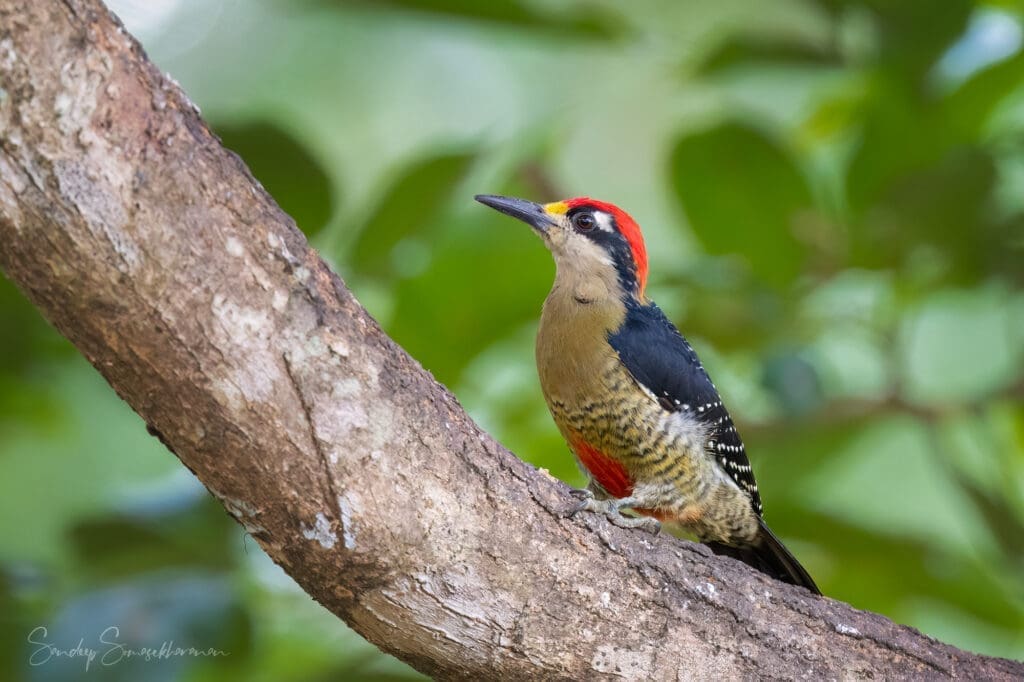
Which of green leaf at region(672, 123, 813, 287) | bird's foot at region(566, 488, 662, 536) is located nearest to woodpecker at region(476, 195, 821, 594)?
bird's foot at region(566, 488, 662, 536)

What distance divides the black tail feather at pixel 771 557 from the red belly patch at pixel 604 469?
0.33 m

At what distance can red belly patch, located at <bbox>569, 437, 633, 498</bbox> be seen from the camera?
123 inches

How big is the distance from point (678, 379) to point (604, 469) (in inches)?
13.6

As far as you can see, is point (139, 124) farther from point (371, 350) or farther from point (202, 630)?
point (202, 630)

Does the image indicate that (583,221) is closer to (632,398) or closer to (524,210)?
(524,210)

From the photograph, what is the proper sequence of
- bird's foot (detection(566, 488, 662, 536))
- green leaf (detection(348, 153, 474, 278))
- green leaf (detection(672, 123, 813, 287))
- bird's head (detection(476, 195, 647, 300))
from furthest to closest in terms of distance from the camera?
1. green leaf (detection(672, 123, 813, 287))
2. bird's head (detection(476, 195, 647, 300))
3. green leaf (detection(348, 153, 474, 278))
4. bird's foot (detection(566, 488, 662, 536))

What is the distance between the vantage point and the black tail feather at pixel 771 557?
308 centimetres

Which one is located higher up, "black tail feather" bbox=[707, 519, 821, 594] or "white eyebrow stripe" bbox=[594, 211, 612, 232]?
"white eyebrow stripe" bbox=[594, 211, 612, 232]

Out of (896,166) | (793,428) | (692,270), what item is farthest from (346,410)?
(896,166)

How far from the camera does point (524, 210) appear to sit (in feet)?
11.0

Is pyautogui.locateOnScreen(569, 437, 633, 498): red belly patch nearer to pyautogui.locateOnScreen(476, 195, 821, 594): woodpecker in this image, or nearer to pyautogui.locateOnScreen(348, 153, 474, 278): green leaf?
pyautogui.locateOnScreen(476, 195, 821, 594): woodpecker

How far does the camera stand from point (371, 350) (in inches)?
72.2

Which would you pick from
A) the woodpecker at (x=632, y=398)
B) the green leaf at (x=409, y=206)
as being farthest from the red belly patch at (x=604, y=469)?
the green leaf at (x=409, y=206)

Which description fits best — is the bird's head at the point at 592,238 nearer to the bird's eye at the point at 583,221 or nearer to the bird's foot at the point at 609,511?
the bird's eye at the point at 583,221
